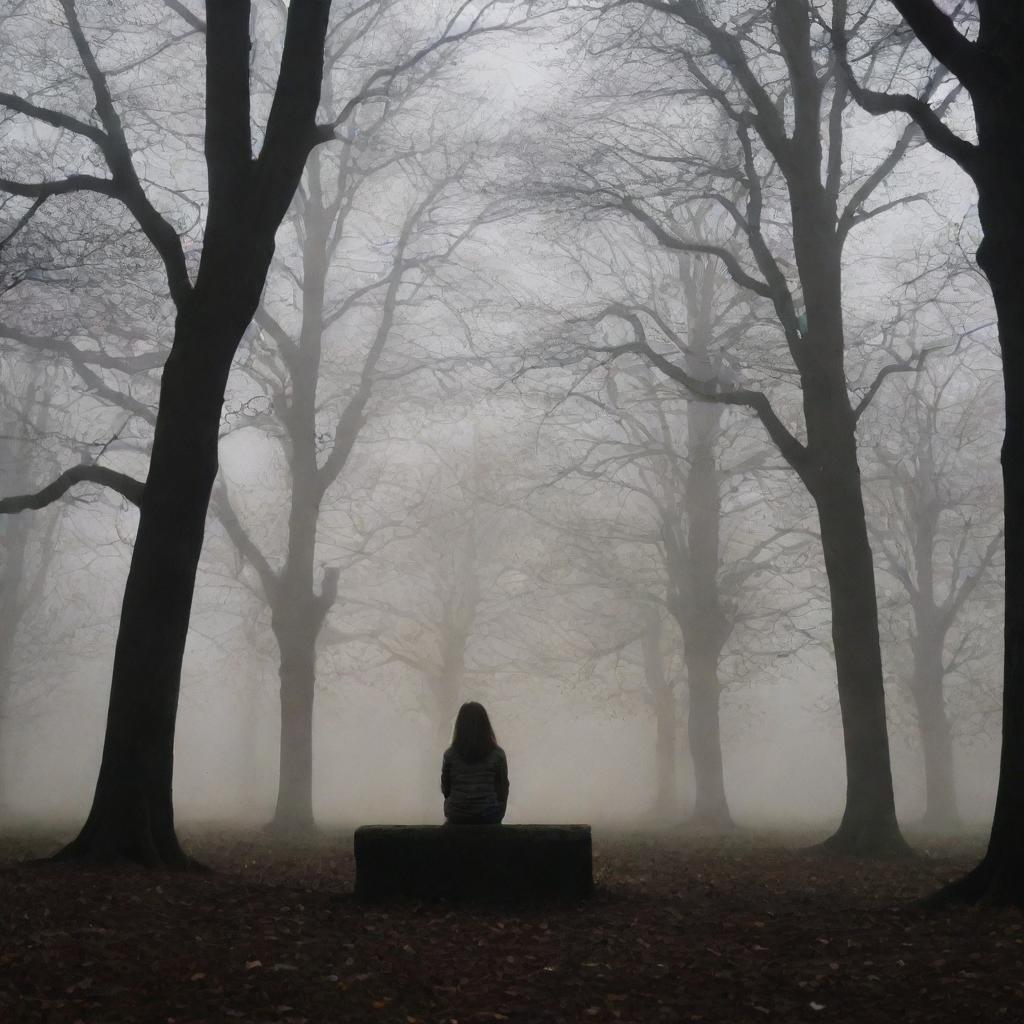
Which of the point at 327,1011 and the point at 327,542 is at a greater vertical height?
the point at 327,542

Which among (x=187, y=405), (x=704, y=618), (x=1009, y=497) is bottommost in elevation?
(x=1009, y=497)

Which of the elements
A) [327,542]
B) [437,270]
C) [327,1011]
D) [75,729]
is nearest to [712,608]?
[437,270]

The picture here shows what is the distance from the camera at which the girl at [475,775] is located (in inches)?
317

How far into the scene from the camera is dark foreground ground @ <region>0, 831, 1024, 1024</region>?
484 cm

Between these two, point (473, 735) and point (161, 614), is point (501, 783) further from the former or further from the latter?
point (161, 614)

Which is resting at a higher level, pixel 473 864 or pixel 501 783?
pixel 501 783

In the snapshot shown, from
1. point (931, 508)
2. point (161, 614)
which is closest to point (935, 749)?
point (931, 508)

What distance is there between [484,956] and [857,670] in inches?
324

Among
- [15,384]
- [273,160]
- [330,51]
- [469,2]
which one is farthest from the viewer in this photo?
[15,384]

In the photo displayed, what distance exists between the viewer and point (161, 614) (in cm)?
896

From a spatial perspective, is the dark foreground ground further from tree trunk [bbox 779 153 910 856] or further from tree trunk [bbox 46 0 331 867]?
tree trunk [bbox 779 153 910 856]

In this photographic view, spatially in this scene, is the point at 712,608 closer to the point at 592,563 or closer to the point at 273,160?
the point at 592,563

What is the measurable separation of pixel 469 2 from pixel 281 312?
30.9 feet

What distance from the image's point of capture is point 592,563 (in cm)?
2548
